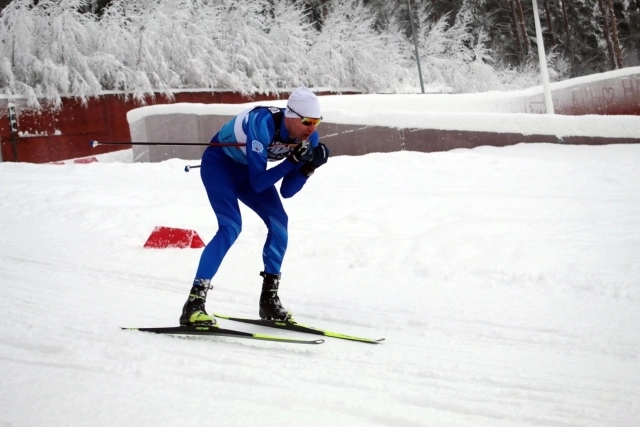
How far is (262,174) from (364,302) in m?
1.66

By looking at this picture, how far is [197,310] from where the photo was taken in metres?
4.57

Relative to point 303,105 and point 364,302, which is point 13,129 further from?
point 303,105

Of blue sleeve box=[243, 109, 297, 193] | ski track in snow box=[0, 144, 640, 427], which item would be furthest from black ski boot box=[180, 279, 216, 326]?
blue sleeve box=[243, 109, 297, 193]

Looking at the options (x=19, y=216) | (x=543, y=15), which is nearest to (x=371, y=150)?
(x=19, y=216)

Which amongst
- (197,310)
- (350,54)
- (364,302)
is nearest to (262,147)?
(197,310)

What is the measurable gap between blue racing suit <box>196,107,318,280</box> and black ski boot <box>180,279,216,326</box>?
69 mm

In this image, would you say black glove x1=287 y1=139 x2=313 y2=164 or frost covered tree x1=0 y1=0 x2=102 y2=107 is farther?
frost covered tree x1=0 y1=0 x2=102 y2=107

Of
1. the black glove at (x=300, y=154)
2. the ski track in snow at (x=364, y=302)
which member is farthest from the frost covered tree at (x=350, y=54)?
the black glove at (x=300, y=154)

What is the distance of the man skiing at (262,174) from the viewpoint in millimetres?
4465

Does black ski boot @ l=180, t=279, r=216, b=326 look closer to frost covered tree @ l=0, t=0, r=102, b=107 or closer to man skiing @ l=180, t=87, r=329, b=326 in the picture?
man skiing @ l=180, t=87, r=329, b=326

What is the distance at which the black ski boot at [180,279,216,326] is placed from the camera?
14.8 feet

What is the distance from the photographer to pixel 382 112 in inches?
488

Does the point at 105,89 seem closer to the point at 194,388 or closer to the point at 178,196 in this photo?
the point at 178,196

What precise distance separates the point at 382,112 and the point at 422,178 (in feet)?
8.00
